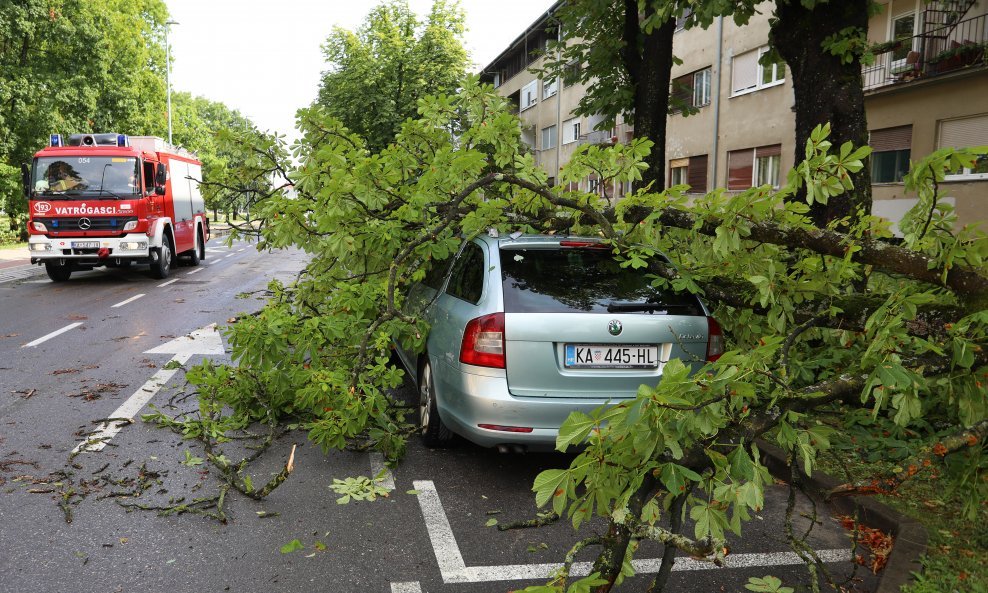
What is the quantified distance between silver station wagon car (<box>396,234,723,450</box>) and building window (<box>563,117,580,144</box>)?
35.9 metres

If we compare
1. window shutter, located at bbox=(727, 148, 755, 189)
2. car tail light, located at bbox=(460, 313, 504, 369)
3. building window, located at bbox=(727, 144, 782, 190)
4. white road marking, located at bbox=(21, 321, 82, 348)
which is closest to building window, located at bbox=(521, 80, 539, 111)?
window shutter, located at bbox=(727, 148, 755, 189)

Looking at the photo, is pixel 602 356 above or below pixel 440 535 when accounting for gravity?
Result: above

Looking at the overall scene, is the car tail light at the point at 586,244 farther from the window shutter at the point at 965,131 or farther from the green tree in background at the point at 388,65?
the green tree in background at the point at 388,65

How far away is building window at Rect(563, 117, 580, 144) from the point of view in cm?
4041

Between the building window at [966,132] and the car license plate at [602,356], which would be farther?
the building window at [966,132]

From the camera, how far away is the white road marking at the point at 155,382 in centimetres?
544

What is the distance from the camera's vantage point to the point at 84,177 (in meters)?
16.8

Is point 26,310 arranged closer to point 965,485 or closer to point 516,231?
point 516,231

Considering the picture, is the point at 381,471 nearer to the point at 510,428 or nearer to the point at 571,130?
the point at 510,428

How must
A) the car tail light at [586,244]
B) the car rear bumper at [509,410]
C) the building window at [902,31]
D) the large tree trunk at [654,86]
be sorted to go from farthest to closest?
1. the building window at [902,31]
2. the large tree trunk at [654,86]
3. the car tail light at [586,244]
4. the car rear bumper at [509,410]

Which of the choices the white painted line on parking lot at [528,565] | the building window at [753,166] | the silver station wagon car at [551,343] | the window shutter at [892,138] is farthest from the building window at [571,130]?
the white painted line on parking lot at [528,565]

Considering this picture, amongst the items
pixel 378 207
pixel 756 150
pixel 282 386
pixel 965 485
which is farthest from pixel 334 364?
pixel 756 150

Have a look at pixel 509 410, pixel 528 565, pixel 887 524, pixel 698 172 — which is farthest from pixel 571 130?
pixel 528 565

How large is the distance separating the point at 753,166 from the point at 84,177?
19.6 meters
